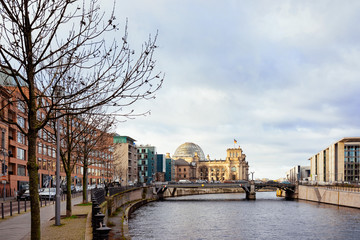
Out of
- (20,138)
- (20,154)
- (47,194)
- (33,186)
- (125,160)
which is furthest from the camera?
(125,160)

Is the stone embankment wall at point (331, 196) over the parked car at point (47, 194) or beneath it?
beneath

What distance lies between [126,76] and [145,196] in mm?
89585

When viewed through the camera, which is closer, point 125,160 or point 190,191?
point 125,160

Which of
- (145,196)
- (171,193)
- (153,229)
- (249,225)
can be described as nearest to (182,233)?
(153,229)

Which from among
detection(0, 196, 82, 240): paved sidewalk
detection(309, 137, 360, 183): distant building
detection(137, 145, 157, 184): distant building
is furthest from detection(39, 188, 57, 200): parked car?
detection(137, 145, 157, 184): distant building

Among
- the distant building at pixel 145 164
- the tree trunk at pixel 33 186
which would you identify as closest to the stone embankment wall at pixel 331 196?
the tree trunk at pixel 33 186

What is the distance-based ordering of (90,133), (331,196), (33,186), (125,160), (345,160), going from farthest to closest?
(345,160) < (125,160) < (331,196) < (90,133) < (33,186)

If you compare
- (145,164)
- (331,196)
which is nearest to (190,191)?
(145,164)

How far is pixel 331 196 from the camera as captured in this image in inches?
3526

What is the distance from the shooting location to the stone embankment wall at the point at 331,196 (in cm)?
7621

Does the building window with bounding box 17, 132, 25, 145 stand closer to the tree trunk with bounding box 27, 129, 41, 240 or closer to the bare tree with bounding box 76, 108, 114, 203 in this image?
the bare tree with bounding box 76, 108, 114, 203

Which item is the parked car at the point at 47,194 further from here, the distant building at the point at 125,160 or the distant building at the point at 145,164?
the distant building at the point at 145,164

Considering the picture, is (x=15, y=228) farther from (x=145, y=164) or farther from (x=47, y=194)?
(x=145, y=164)

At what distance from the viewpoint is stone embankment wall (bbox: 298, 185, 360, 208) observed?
76.2 metres
